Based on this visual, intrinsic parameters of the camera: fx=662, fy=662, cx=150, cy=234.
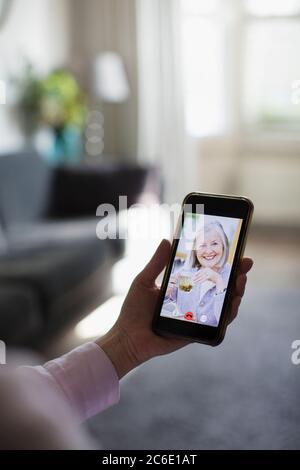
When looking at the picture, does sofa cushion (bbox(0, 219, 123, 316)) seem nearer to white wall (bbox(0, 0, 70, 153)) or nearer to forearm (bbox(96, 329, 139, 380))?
white wall (bbox(0, 0, 70, 153))

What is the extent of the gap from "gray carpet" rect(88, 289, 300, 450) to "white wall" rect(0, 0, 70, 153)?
1349 millimetres

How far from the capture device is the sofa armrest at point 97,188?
8.32 ft

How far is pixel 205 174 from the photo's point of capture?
11.1 feet

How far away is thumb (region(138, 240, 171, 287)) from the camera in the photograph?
57 centimetres

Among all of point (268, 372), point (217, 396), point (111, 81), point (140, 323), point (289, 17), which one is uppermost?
point (289, 17)

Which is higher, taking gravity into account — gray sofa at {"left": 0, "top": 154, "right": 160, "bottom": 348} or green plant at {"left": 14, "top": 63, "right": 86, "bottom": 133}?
green plant at {"left": 14, "top": 63, "right": 86, "bottom": 133}

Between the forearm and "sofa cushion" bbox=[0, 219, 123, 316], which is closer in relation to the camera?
the forearm

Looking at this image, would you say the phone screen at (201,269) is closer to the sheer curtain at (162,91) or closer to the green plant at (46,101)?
the green plant at (46,101)

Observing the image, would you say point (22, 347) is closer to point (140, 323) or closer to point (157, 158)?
point (140, 323)

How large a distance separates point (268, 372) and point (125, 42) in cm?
244

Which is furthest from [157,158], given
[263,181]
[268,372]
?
[268,372]

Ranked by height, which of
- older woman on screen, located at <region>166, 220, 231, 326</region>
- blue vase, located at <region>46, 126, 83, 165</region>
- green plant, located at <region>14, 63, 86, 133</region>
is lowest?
blue vase, located at <region>46, 126, 83, 165</region>
